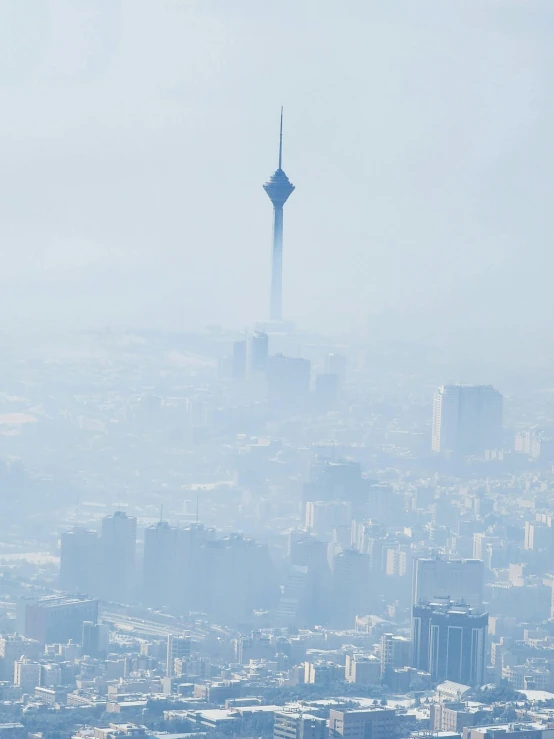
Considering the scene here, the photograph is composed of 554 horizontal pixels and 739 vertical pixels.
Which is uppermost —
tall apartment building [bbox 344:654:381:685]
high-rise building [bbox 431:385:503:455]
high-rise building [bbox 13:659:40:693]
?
high-rise building [bbox 431:385:503:455]

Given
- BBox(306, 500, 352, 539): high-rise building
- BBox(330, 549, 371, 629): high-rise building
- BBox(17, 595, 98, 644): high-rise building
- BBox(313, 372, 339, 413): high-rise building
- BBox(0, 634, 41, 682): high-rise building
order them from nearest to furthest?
BBox(0, 634, 41, 682): high-rise building < BBox(17, 595, 98, 644): high-rise building < BBox(330, 549, 371, 629): high-rise building < BBox(306, 500, 352, 539): high-rise building < BBox(313, 372, 339, 413): high-rise building

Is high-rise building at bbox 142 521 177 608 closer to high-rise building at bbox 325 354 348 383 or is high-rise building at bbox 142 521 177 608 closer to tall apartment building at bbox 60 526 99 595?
tall apartment building at bbox 60 526 99 595

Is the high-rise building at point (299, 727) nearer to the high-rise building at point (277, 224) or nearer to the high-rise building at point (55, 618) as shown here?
the high-rise building at point (55, 618)

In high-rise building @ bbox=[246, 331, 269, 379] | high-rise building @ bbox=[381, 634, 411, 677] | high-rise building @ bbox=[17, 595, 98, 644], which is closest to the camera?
high-rise building @ bbox=[381, 634, 411, 677]

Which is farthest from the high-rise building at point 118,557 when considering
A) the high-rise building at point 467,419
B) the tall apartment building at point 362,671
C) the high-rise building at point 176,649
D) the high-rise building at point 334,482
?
the high-rise building at point 467,419

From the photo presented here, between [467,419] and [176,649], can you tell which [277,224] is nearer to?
[467,419]

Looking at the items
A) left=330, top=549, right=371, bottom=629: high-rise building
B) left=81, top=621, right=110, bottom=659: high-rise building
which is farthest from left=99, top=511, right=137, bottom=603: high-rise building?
left=81, top=621, right=110, bottom=659: high-rise building
